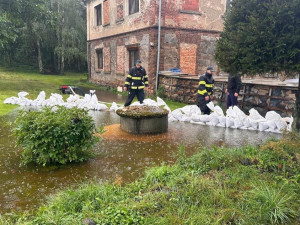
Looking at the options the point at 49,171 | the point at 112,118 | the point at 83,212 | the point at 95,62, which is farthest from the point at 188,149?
the point at 95,62

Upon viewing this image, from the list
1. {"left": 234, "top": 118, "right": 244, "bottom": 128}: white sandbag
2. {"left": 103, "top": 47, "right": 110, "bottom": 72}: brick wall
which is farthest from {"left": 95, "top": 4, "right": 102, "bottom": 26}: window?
{"left": 234, "top": 118, "right": 244, "bottom": 128}: white sandbag

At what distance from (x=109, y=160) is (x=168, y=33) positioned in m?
10.3

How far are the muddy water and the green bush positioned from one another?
0.65 ft

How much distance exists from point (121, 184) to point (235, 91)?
6.15 metres

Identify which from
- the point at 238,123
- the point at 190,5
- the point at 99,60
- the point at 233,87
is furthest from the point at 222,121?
the point at 99,60

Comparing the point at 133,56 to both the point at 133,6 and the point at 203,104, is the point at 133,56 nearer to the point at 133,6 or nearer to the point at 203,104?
the point at 133,6

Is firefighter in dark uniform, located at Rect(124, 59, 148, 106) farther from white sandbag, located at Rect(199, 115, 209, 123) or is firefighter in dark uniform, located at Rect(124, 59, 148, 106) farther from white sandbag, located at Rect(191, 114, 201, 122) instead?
white sandbag, located at Rect(199, 115, 209, 123)

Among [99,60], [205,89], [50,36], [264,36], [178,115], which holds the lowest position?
[178,115]

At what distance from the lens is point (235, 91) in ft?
29.1

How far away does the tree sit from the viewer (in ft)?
13.8

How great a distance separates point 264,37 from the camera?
4355 millimetres

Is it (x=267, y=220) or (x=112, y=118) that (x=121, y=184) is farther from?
(x=112, y=118)

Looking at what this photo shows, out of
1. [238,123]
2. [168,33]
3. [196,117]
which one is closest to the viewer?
[238,123]

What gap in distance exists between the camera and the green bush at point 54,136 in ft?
14.3
